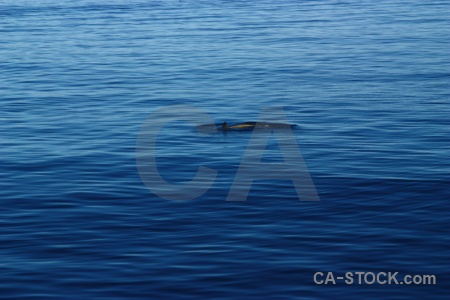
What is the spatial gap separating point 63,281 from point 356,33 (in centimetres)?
4273

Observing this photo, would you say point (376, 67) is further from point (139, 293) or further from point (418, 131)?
point (139, 293)

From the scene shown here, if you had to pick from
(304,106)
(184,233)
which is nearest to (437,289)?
(184,233)

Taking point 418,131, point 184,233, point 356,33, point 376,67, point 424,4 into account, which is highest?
point 424,4

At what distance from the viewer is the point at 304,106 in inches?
1374
